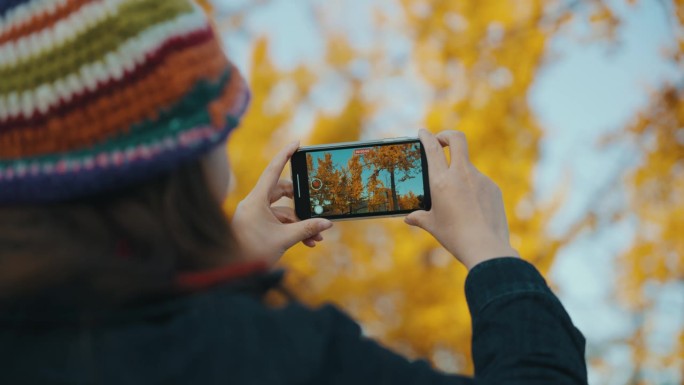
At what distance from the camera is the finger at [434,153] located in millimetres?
1114

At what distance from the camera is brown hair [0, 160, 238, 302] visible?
63cm

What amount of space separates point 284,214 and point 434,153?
0.37 m

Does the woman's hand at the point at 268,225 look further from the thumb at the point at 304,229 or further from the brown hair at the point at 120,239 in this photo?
the brown hair at the point at 120,239

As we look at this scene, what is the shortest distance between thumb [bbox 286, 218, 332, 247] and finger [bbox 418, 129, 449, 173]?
0.26 metres

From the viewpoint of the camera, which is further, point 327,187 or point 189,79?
point 327,187

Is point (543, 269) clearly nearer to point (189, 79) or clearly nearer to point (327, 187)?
point (327, 187)

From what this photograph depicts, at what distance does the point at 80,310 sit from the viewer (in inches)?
24.7

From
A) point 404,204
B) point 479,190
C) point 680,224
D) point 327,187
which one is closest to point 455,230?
point 479,190

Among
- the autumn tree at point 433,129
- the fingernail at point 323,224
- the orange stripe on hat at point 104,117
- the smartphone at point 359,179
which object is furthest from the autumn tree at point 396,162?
the autumn tree at point 433,129

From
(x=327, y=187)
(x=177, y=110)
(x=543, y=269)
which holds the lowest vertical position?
(x=543, y=269)

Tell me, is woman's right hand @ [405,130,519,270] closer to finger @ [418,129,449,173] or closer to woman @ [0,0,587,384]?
finger @ [418,129,449,173]

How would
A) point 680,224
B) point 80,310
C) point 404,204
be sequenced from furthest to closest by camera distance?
point 680,224 < point 404,204 < point 80,310

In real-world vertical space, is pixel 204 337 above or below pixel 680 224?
above

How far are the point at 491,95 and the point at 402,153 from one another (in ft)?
14.8
